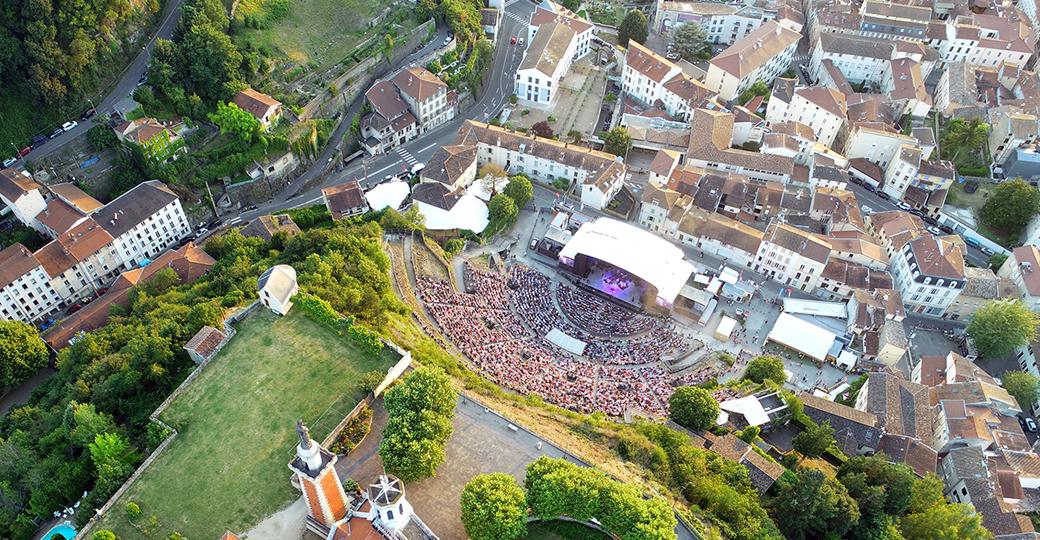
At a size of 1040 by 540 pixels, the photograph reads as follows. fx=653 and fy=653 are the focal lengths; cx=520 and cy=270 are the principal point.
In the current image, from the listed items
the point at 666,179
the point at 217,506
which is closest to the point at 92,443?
the point at 217,506

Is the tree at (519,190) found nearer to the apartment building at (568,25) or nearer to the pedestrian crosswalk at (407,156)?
the pedestrian crosswalk at (407,156)

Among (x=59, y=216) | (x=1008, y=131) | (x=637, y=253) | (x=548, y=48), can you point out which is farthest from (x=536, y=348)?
(x=1008, y=131)

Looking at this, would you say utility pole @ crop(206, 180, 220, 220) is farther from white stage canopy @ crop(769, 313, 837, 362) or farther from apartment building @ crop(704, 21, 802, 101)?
apartment building @ crop(704, 21, 802, 101)

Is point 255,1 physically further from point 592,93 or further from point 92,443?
point 92,443

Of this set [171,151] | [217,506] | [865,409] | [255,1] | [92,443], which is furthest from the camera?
[255,1]

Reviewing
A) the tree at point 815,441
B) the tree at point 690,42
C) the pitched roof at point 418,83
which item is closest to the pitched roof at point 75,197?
the pitched roof at point 418,83

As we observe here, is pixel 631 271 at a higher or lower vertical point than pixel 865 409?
higher
